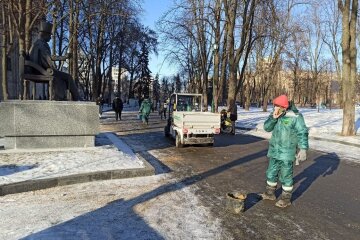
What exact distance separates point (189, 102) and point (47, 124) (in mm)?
9200

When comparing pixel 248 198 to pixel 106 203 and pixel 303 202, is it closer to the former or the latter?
pixel 303 202

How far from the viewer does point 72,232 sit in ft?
16.2

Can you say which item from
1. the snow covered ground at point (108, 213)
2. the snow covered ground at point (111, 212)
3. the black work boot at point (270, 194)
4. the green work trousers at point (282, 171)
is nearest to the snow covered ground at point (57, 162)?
the snow covered ground at point (111, 212)

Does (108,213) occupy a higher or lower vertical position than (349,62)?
lower

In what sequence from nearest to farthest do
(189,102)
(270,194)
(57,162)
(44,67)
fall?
(270,194), (57,162), (44,67), (189,102)

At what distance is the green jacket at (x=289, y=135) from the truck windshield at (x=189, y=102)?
11.8m

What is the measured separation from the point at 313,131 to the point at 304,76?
59.5 m

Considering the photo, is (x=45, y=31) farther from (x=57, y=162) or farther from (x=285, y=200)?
(x=285, y=200)

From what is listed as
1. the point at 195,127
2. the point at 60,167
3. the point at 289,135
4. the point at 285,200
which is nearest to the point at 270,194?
the point at 285,200

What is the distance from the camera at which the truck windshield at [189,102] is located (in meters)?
18.3

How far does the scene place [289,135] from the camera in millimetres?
6391

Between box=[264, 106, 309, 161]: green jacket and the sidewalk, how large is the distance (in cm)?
334

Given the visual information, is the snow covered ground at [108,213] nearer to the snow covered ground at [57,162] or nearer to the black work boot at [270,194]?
the snow covered ground at [57,162]

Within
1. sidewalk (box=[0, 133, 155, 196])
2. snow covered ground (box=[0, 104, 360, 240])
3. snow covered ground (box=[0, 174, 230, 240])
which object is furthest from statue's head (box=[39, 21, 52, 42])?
snow covered ground (box=[0, 174, 230, 240])
